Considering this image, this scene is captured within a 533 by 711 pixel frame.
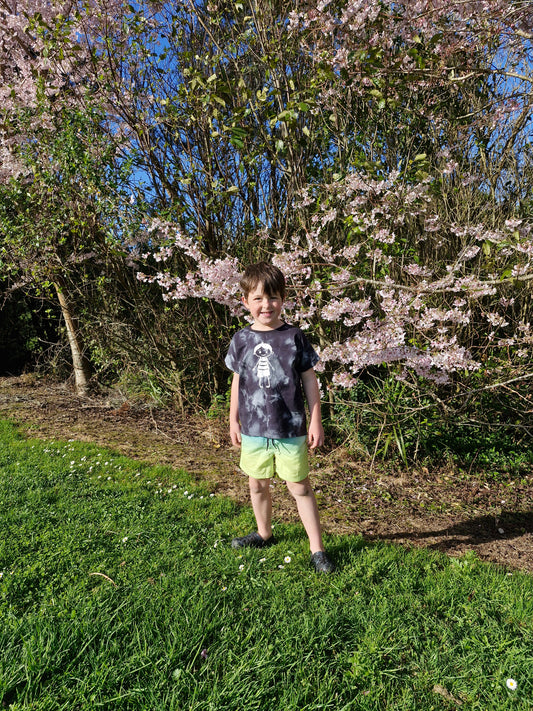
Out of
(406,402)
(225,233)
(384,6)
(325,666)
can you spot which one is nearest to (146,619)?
(325,666)

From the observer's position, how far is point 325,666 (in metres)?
1.76

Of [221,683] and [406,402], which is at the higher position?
[406,402]

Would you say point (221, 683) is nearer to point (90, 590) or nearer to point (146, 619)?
point (146, 619)

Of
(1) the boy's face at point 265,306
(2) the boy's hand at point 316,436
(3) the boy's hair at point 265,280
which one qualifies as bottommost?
(2) the boy's hand at point 316,436

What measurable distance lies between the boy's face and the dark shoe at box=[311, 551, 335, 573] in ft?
4.06

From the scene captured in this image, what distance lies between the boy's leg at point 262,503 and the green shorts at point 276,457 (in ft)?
0.23

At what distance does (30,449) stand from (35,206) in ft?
9.70

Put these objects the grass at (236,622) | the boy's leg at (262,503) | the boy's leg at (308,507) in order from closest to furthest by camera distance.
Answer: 1. the grass at (236,622)
2. the boy's leg at (308,507)
3. the boy's leg at (262,503)

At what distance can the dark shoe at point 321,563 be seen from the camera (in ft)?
7.93

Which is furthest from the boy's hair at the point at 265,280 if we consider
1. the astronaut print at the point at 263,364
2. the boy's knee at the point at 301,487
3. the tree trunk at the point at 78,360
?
the tree trunk at the point at 78,360

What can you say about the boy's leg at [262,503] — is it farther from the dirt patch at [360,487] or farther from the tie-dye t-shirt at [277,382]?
the dirt patch at [360,487]

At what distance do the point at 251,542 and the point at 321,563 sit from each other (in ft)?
1.48

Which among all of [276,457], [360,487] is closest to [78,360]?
[360,487]

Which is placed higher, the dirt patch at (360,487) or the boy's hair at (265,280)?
the boy's hair at (265,280)
